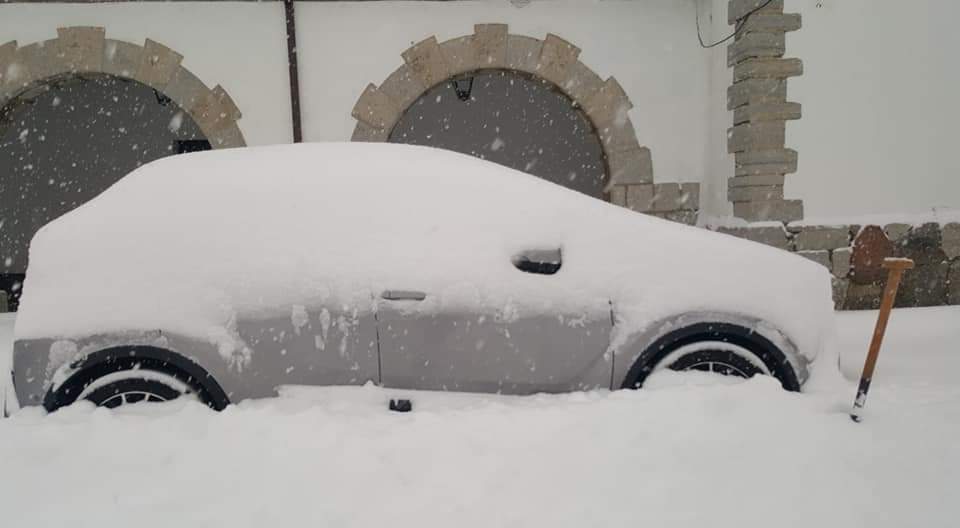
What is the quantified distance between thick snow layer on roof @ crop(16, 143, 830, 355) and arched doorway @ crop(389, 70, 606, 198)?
301 inches

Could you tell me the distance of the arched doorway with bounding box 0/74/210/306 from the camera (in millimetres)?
10258

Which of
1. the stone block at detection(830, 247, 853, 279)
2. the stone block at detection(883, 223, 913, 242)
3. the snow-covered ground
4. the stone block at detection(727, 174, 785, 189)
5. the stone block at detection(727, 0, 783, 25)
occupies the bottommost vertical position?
the snow-covered ground

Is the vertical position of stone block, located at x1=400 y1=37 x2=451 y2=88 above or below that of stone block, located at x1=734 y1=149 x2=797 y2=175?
above

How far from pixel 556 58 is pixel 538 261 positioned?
469cm

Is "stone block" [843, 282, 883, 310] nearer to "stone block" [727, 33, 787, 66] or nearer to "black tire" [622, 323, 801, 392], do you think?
"stone block" [727, 33, 787, 66]

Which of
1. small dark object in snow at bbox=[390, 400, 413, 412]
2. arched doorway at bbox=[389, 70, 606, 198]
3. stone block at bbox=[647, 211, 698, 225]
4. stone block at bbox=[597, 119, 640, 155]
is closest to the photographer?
small dark object in snow at bbox=[390, 400, 413, 412]

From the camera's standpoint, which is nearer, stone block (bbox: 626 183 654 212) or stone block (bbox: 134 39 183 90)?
stone block (bbox: 134 39 183 90)

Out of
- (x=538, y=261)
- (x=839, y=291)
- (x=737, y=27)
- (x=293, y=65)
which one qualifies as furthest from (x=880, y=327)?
(x=293, y=65)

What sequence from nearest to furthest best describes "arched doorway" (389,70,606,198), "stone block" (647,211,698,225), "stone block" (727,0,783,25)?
"stone block" (727,0,783,25), "stone block" (647,211,698,225), "arched doorway" (389,70,606,198)

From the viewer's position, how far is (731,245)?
120 inches

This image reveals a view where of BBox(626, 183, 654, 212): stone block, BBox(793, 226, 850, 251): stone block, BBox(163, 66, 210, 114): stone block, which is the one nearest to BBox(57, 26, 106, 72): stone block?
BBox(163, 66, 210, 114): stone block

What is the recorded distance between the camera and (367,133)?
21.9 feet

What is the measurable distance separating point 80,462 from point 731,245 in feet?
10.2

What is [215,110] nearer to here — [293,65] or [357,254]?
[293,65]
